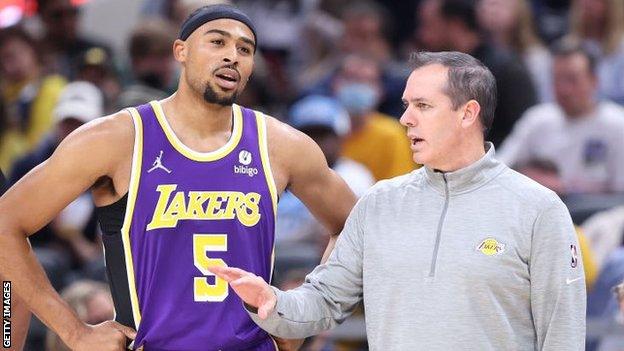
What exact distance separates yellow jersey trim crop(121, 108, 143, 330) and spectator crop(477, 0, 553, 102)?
525 cm

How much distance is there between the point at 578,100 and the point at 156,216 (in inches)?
182

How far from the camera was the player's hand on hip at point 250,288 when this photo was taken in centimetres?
453

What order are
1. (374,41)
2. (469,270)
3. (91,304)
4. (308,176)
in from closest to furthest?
(469,270)
(308,176)
(91,304)
(374,41)

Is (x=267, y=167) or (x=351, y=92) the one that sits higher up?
(x=267, y=167)

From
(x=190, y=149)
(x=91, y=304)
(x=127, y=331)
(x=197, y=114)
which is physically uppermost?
(x=197, y=114)

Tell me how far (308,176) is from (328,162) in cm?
337

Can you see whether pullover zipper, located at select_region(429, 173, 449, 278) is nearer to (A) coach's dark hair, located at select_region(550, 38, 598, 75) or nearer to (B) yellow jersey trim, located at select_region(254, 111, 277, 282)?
(B) yellow jersey trim, located at select_region(254, 111, 277, 282)

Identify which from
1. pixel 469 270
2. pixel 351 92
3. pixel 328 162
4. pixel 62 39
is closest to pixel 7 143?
pixel 62 39

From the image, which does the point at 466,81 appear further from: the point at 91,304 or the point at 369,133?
the point at 369,133

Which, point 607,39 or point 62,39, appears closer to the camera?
point 607,39

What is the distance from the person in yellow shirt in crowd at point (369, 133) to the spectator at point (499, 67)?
0.62m

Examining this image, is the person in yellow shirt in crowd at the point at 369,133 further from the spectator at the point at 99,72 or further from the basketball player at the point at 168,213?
the basketball player at the point at 168,213

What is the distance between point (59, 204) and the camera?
16.4 ft

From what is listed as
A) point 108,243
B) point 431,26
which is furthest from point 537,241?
point 431,26
